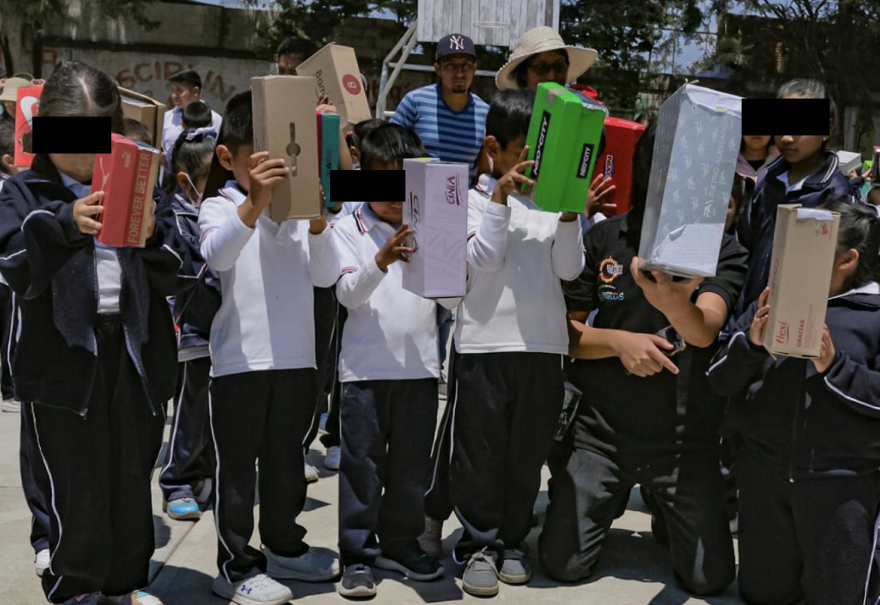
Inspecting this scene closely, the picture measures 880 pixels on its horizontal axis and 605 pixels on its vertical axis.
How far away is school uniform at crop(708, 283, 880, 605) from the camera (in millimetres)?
3346

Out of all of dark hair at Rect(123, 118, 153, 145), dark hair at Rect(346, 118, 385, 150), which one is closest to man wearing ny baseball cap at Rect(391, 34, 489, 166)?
dark hair at Rect(346, 118, 385, 150)

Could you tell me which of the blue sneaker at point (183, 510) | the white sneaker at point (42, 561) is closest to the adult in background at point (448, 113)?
the blue sneaker at point (183, 510)

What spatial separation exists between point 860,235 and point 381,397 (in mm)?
1674

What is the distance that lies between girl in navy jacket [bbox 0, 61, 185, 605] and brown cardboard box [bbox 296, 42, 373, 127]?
1.83 metres

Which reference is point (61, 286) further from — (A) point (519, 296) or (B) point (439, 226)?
(A) point (519, 296)

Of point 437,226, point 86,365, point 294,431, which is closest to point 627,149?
point 437,226

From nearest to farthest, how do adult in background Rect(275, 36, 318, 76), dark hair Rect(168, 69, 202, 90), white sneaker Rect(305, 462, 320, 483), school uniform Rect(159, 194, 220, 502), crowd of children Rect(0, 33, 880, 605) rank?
crowd of children Rect(0, 33, 880, 605), school uniform Rect(159, 194, 220, 502), white sneaker Rect(305, 462, 320, 483), adult in background Rect(275, 36, 318, 76), dark hair Rect(168, 69, 202, 90)

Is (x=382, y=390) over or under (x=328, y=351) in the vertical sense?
over

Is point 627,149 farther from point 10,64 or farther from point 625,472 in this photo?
point 10,64

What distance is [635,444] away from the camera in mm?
3908

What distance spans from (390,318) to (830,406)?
58.5 inches

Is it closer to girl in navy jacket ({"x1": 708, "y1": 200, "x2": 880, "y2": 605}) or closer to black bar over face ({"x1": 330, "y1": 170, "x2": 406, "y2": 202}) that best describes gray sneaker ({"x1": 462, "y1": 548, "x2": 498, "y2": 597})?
girl in navy jacket ({"x1": 708, "y1": 200, "x2": 880, "y2": 605})

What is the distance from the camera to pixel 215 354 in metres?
3.50

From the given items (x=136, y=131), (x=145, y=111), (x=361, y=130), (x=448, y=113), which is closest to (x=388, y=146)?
(x=361, y=130)
